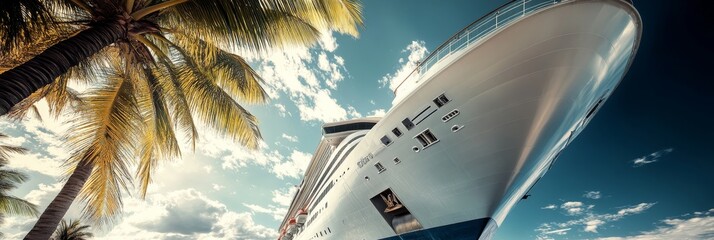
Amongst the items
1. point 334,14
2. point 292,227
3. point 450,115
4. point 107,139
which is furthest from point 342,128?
point 107,139

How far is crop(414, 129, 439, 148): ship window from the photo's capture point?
7.69m

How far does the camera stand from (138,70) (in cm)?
550

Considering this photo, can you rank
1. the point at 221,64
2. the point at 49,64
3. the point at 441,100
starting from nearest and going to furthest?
1. the point at 49,64
2. the point at 221,64
3. the point at 441,100

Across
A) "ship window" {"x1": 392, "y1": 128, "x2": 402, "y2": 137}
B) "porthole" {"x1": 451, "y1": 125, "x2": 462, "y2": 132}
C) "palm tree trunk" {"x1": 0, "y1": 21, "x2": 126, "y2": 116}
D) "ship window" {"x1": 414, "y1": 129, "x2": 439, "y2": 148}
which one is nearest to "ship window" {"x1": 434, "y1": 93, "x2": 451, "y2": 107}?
"porthole" {"x1": 451, "y1": 125, "x2": 462, "y2": 132}

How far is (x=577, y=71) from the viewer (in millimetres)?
6176

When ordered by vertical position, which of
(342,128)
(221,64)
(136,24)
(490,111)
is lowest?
(490,111)

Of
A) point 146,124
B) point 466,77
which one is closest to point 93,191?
point 146,124

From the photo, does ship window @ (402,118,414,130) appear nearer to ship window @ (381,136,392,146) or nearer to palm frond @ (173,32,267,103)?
ship window @ (381,136,392,146)

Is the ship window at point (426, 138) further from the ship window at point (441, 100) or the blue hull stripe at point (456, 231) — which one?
the blue hull stripe at point (456, 231)

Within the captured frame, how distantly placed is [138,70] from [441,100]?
6898 mm

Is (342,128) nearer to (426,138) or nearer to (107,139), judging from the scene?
(426,138)

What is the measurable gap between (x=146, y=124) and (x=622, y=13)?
421 inches

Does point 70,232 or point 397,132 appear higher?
point 70,232

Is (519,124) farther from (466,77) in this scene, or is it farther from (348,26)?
(348,26)
